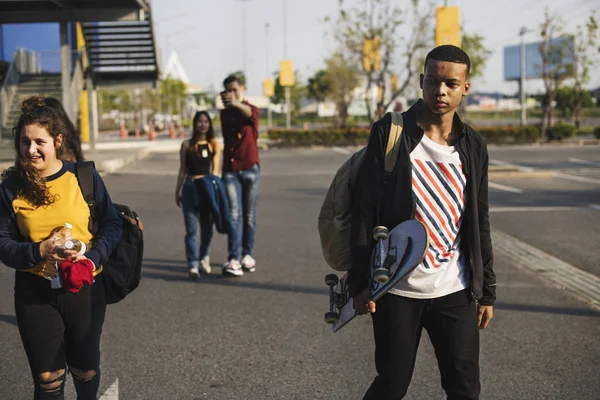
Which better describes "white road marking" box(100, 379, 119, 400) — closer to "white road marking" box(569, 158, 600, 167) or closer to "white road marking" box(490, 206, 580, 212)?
"white road marking" box(490, 206, 580, 212)

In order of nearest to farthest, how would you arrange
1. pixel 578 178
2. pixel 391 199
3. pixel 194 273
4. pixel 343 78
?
pixel 391 199 → pixel 194 273 → pixel 578 178 → pixel 343 78

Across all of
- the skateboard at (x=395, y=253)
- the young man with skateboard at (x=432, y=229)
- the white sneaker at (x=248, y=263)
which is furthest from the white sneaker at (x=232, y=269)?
the skateboard at (x=395, y=253)

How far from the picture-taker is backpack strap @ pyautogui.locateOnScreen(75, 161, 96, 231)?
3404 millimetres

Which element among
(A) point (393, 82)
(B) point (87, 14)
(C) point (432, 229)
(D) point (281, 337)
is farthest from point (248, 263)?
(A) point (393, 82)

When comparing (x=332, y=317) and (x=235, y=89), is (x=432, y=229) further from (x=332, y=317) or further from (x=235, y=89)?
(x=235, y=89)

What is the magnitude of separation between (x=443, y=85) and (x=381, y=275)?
2.56ft

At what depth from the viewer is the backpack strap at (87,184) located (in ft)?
11.2

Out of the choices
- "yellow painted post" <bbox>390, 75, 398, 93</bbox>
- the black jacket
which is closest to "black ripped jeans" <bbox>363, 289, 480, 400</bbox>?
the black jacket

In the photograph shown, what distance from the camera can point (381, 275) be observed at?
114 inches

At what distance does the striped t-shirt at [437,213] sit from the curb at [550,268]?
3868 mm

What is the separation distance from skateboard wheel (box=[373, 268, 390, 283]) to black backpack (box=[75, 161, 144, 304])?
1.18m

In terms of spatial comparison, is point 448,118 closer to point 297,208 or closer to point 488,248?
point 488,248

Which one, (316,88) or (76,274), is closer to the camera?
(76,274)

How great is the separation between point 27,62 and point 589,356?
22514mm
